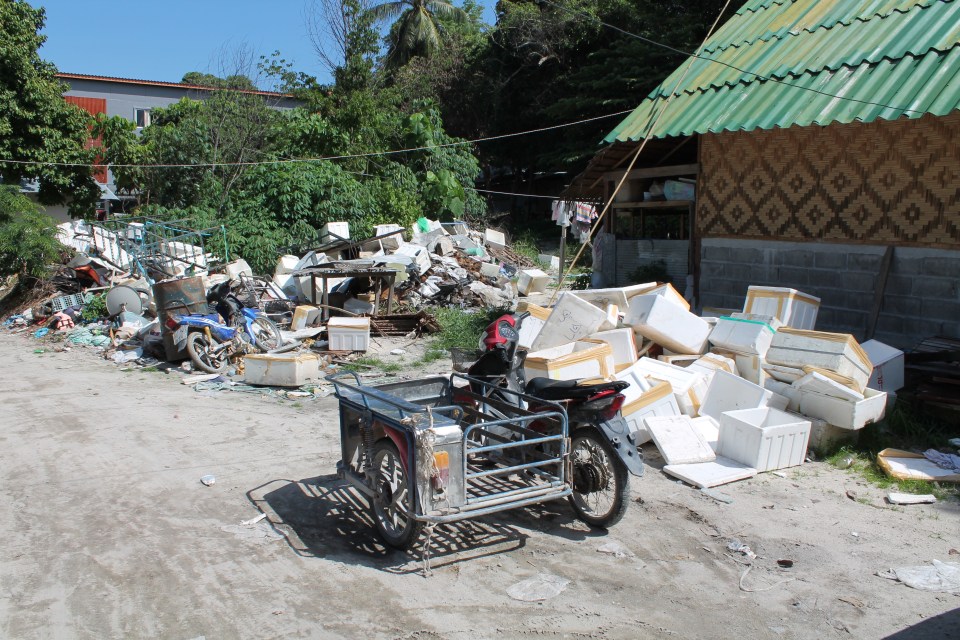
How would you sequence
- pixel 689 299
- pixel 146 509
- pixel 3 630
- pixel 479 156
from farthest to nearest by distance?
1. pixel 479 156
2. pixel 689 299
3. pixel 146 509
4. pixel 3 630

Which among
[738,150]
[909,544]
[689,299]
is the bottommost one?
[909,544]

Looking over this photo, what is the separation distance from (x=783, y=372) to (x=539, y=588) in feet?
14.0

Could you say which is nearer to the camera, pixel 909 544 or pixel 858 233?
pixel 909 544

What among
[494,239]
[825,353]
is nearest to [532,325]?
[825,353]

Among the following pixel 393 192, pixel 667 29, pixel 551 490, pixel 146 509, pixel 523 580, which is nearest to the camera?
pixel 523 580

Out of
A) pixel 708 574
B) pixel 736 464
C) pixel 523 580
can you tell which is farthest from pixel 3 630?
pixel 736 464

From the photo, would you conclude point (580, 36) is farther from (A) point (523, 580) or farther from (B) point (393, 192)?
(A) point (523, 580)

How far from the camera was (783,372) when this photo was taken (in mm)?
7656

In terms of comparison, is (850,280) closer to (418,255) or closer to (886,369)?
(886,369)

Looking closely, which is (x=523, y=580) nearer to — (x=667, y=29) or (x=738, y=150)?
(x=738, y=150)

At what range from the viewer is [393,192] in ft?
73.9

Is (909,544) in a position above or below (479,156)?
below

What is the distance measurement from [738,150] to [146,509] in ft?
27.9

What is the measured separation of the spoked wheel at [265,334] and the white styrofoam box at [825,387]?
8343 mm
